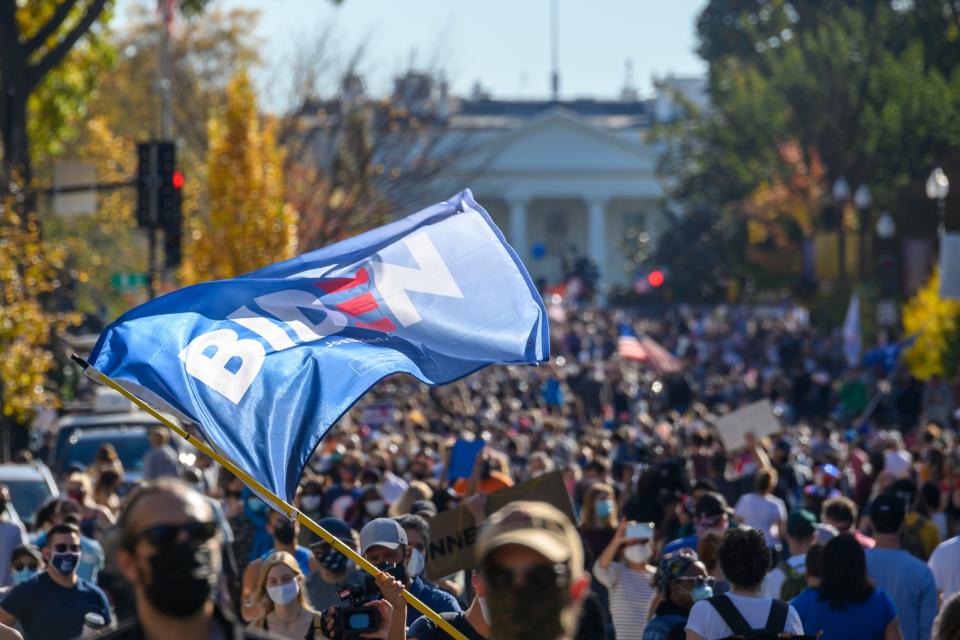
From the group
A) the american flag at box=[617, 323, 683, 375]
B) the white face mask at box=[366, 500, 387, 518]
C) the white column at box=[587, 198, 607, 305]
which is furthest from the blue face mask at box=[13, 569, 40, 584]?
the white column at box=[587, 198, 607, 305]

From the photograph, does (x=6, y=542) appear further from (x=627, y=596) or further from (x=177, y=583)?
(x=177, y=583)

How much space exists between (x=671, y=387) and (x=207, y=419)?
28304 mm

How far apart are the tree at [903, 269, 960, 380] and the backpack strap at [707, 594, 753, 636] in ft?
80.8

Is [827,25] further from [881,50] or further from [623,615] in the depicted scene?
[623,615]

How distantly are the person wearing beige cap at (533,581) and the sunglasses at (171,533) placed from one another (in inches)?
20.6

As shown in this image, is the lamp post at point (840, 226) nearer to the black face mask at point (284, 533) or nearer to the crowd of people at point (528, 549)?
the crowd of people at point (528, 549)

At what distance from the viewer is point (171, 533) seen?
3434 mm

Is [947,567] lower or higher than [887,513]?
lower

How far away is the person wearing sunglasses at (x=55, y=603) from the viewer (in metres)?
8.06

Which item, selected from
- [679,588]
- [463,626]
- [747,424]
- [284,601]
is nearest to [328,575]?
[284,601]

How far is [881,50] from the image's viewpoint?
59.6 meters

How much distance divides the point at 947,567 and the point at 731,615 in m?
3.17

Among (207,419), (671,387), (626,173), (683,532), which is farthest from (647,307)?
(207,419)

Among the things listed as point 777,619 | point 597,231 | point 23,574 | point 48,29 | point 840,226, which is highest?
point 48,29
